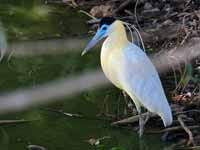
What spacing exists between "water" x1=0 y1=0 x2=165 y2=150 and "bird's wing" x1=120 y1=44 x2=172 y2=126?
289mm

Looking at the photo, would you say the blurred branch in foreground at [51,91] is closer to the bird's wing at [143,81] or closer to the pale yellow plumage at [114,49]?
the pale yellow plumage at [114,49]

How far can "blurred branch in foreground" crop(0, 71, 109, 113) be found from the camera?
20.1 feet

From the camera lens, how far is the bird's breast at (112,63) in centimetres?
559

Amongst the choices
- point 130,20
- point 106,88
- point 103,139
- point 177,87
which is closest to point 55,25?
point 130,20

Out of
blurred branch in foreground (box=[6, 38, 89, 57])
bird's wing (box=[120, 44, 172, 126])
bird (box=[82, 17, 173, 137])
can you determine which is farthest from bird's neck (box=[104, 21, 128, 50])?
blurred branch in foreground (box=[6, 38, 89, 57])

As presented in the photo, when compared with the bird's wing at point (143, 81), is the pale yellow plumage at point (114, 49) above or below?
above

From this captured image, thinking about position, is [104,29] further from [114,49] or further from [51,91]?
[51,91]

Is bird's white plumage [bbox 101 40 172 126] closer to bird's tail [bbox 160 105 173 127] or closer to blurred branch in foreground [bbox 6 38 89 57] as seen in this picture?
bird's tail [bbox 160 105 173 127]

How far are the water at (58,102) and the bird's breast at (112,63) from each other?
367mm

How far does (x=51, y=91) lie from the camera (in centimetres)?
635

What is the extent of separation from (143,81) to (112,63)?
364mm

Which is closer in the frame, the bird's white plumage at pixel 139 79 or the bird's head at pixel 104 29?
the bird's white plumage at pixel 139 79

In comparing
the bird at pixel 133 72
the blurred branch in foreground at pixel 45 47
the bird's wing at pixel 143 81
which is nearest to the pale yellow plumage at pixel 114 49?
the bird at pixel 133 72

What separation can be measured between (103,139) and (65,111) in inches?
23.9
